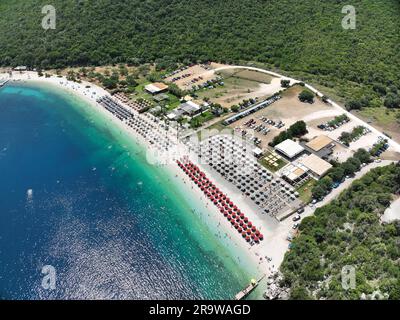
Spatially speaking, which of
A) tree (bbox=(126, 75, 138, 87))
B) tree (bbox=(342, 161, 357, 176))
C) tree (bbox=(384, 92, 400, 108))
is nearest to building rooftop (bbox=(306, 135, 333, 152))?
tree (bbox=(342, 161, 357, 176))

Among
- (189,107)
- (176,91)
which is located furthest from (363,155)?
(176,91)

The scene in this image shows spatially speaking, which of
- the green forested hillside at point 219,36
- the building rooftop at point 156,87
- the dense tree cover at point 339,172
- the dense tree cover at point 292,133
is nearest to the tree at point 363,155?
the dense tree cover at point 339,172

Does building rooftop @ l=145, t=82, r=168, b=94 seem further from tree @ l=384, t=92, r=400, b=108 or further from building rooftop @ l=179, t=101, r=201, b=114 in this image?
tree @ l=384, t=92, r=400, b=108

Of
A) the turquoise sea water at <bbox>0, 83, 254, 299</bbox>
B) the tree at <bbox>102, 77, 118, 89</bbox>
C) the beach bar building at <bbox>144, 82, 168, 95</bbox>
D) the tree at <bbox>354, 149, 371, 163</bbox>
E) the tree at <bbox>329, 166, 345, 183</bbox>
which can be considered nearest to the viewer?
the turquoise sea water at <bbox>0, 83, 254, 299</bbox>

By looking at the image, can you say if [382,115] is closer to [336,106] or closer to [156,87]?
[336,106]

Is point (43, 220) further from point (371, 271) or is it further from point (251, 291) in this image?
point (371, 271)
